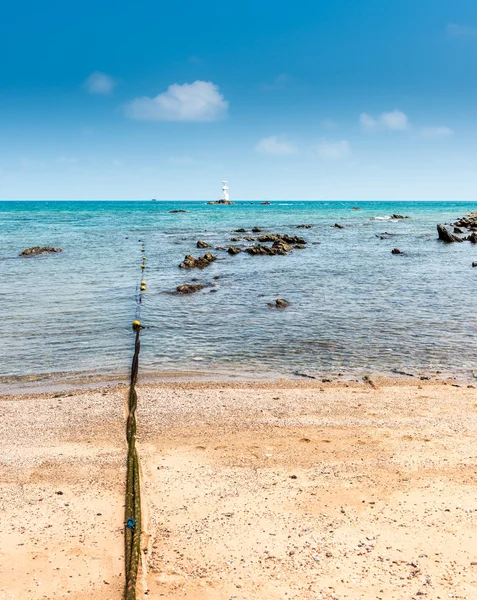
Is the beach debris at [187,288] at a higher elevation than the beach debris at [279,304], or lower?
higher

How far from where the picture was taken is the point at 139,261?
36.7 metres

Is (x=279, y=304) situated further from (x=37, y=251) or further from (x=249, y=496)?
(x=37, y=251)

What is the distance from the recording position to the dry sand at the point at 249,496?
5.66m

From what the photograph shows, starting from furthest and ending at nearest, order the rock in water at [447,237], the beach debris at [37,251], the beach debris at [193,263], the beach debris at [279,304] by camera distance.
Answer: the rock in water at [447,237] < the beach debris at [37,251] < the beach debris at [193,263] < the beach debris at [279,304]

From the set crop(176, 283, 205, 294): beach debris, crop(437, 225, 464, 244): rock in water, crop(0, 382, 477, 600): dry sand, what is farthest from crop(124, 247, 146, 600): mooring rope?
crop(437, 225, 464, 244): rock in water

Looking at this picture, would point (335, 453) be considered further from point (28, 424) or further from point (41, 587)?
point (28, 424)

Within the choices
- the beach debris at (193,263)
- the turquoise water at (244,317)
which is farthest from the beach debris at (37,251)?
the beach debris at (193,263)

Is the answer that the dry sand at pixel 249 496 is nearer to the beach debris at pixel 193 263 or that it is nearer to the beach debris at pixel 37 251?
the beach debris at pixel 193 263

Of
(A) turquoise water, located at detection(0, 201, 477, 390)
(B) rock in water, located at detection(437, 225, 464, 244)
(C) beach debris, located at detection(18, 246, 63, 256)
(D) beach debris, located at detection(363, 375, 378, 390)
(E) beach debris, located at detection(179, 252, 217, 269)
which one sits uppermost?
(B) rock in water, located at detection(437, 225, 464, 244)

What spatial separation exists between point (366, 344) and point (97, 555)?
11.4m

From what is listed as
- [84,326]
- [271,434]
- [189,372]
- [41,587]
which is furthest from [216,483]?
[84,326]

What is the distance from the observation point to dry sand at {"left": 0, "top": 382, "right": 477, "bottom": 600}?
18.6 ft

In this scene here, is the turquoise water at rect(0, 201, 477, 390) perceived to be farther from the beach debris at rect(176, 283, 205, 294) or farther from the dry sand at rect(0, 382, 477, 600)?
the dry sand at rect(0, 382, 477, 600)

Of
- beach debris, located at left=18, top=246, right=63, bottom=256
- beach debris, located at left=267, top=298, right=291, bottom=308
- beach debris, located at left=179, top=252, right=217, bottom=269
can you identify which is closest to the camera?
beach debris, located at left=267, top=298, right=291, bottom=308
